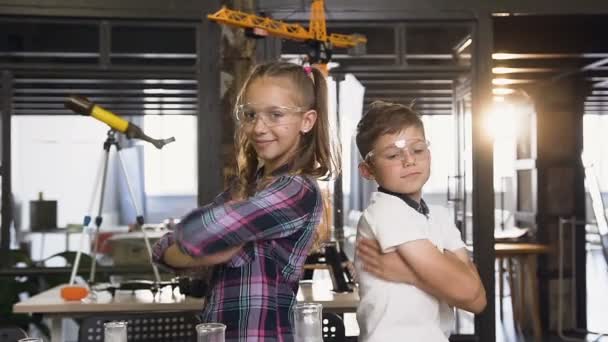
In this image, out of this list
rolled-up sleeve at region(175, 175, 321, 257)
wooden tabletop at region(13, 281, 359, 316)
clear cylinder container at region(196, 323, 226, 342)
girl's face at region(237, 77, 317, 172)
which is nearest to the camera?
clear cylinder container at region(196, 323, 226, 342)

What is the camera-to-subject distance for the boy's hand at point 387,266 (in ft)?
4.15

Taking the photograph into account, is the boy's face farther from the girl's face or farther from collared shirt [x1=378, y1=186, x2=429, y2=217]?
the girl's face

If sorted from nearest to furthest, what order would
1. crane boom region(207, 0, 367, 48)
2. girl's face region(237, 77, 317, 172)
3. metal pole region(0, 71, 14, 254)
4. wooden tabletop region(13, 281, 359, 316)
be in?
girl's face region(237, 77, 317, 172), crane boom region(207, 0, 367, 48), wooden tabletop region(13, 281, 359, 316), metal pole region(0, 71, 14, 254)

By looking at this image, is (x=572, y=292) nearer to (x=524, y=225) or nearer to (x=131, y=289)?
(x=524, y=225)

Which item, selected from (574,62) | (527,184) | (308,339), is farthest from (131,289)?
(527,184)

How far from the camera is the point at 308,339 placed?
88 centimetres

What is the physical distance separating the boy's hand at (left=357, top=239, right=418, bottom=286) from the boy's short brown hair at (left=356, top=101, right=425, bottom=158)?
0.61 ft

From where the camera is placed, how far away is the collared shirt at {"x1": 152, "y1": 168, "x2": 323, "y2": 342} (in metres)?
1.22

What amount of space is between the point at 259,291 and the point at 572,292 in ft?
16.7

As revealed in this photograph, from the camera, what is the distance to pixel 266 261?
127 centimetres

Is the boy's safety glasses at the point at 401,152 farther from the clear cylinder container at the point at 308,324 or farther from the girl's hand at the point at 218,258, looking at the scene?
the clear cylinder container at the point at 308,324

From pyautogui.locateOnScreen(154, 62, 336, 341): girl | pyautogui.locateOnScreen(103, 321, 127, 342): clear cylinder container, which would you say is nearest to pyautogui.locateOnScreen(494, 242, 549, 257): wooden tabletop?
pyautogui.locateOnScreen(154, 62, 336, 341): girl

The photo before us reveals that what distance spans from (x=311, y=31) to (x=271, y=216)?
157cm

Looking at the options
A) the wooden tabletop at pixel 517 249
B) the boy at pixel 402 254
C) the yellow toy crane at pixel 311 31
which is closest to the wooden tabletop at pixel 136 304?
the yellow toy crane at pixel 311 31
